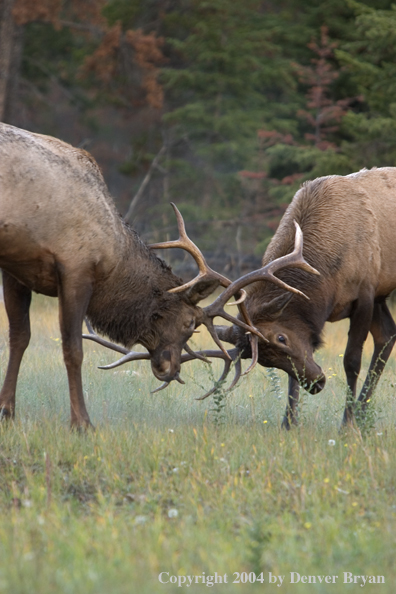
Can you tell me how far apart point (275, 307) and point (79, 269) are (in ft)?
5.08

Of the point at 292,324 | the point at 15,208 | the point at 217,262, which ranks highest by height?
the point at 15,208

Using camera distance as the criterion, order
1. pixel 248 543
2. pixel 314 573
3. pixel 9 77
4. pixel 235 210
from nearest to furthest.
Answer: pixel 314 573, pixel 248 543, pixel 9 77, pixel 235 210

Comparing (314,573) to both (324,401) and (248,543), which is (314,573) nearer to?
(248,543)

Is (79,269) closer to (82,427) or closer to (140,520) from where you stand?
(82,427)

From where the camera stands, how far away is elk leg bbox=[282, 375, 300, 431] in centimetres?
614

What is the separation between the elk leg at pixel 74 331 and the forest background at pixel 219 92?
907 centimetres

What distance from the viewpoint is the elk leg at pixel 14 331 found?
595 cm

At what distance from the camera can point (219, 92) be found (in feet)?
58.7

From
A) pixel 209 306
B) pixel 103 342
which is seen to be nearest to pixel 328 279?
pixel 209 306

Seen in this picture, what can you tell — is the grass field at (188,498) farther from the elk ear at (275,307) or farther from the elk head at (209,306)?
the elk ear at (275,307)

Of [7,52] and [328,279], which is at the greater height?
[7,52]

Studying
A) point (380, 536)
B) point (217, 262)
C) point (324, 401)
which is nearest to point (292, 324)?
point (324, 401)

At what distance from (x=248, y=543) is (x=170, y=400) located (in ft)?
11.3

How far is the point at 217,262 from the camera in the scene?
15953 mm
